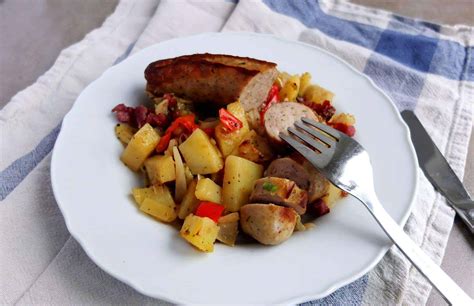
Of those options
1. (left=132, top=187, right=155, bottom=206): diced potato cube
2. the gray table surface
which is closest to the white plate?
(left=132, top=187, right=155, bottom=206): diced potato cube

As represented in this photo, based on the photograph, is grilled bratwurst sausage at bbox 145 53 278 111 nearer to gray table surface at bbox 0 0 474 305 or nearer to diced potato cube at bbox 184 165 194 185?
diced potato cube at bbox 184 165 194 185

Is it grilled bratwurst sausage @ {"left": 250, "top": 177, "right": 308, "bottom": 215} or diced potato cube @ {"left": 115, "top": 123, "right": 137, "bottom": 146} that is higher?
grilled bratwurst sausage @ {"left": 250, "top": 177, "right": 308, "bottom": 215}

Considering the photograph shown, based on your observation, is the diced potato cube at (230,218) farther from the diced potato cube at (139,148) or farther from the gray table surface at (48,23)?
the gray table surface at (48,23)

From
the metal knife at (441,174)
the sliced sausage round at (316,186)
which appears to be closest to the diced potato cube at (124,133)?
the sliced sausage round at (316,186)

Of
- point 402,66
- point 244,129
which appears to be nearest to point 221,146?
point 244,129

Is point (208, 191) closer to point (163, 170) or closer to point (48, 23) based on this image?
point (163, 170)
